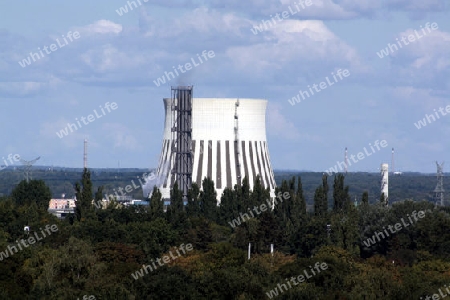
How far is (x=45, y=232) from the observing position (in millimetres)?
69875

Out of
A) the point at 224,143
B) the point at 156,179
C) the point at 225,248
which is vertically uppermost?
the point at 224,143

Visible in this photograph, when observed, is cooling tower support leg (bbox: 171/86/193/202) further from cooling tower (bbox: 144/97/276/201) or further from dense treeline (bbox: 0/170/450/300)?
dense treeline (bbox: 0/170/450/300)

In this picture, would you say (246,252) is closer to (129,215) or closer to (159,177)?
(129,215)

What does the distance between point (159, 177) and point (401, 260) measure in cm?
3086

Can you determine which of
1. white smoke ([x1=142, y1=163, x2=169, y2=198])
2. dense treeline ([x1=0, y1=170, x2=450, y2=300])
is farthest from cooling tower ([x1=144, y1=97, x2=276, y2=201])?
dense treeline ([x1=0, y1=170, x2=450, y2=300])

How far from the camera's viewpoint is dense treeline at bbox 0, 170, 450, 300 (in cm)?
4997

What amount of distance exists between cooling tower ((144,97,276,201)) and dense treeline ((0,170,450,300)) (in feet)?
17.3

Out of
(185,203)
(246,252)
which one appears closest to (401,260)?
(246,252)

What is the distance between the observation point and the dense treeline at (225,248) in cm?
4997

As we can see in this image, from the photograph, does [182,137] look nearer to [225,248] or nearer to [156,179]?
[156,179]

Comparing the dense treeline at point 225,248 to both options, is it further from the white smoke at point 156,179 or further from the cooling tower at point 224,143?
the white smoke at point 156,179

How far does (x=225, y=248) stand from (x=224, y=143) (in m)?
29.5

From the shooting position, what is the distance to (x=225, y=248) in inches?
2415

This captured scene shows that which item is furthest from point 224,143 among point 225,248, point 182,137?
point 225,248
